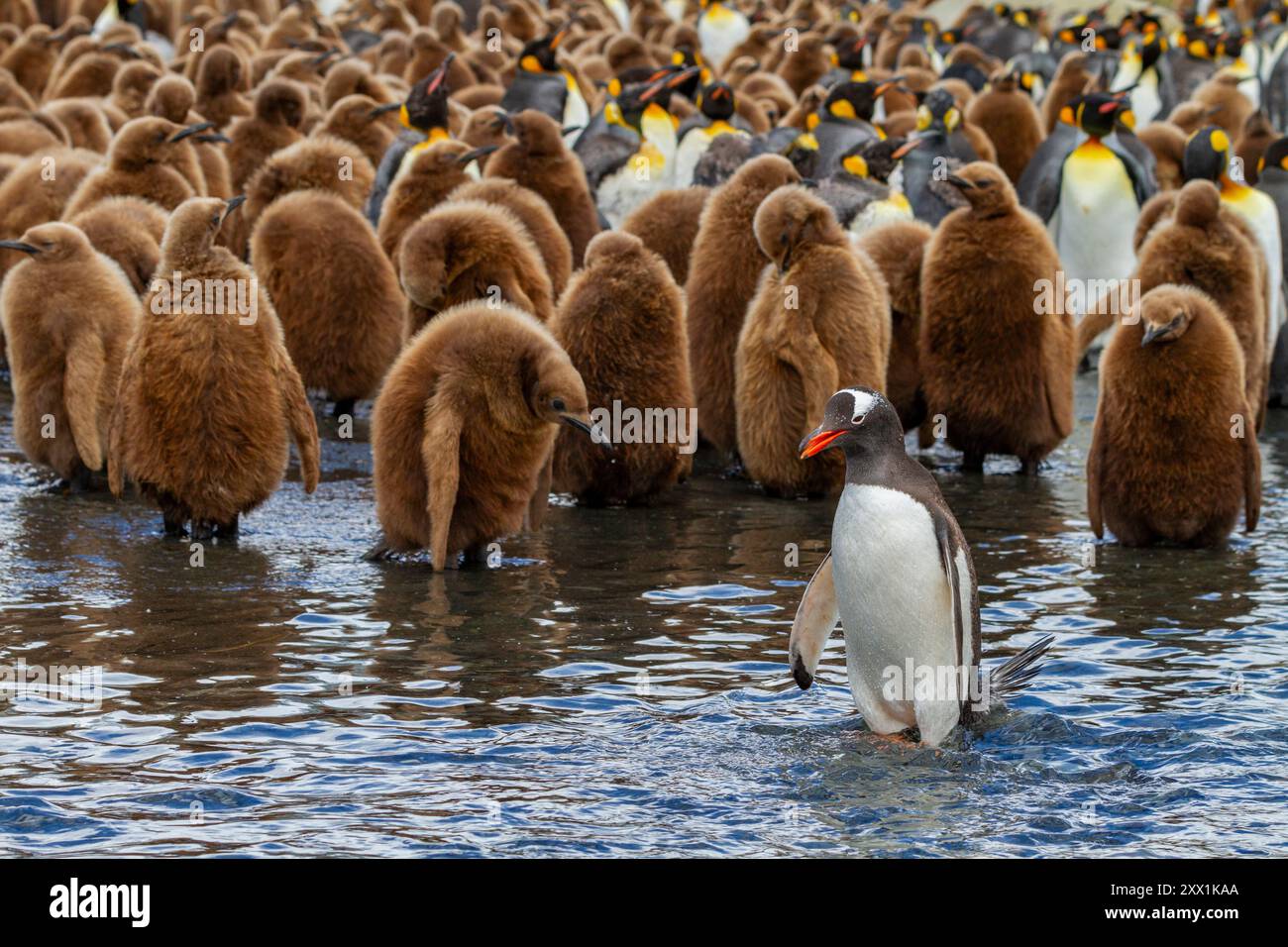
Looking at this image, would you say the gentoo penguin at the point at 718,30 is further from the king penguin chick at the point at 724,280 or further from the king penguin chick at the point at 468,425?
the king penguin chick at the point at 468,425

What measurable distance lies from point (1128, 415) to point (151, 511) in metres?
3.57

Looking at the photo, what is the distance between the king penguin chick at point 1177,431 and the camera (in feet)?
22.6

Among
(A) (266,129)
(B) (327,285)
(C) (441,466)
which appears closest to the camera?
(C) (441,466)

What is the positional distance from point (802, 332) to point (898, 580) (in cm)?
289

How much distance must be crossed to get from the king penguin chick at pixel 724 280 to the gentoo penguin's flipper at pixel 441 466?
214cm

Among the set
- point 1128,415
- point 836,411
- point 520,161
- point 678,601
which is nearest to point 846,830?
point 836,411

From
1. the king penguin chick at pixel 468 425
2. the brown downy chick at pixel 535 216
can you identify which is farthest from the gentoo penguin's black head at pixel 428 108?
the king penguin chick at pixel 468 425

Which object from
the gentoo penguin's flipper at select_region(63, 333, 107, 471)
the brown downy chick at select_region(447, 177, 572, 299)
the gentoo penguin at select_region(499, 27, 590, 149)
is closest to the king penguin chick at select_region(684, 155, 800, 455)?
the brown downy chick at select_region(447, 177, 572, 299)

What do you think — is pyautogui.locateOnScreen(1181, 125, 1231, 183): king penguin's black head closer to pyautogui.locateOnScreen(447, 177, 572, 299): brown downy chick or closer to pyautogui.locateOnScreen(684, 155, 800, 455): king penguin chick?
pyautogui.locateOnScreen(684, 155, 800, 455): king penguin chick

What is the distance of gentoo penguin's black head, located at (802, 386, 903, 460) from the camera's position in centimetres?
480

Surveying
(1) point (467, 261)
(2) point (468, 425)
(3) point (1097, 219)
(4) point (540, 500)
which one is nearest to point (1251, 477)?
(4) point (540, 500)

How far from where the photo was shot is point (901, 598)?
4809mm

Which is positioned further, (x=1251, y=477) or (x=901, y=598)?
(x=1251, y=477)

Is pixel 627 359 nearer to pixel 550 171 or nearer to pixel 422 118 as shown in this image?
pixel 550 171
